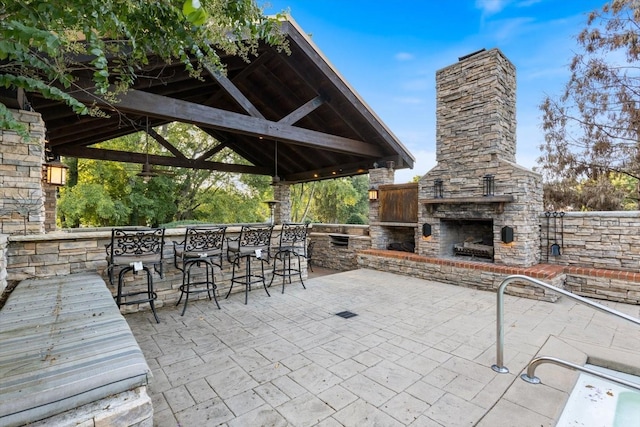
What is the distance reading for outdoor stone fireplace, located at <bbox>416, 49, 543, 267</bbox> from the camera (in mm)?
5168

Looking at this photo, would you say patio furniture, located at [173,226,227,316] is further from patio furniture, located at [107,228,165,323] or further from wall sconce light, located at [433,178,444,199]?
wall sconce light, located at [433,178,444,199]

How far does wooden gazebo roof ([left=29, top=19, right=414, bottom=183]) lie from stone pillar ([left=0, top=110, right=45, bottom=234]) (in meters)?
0.84

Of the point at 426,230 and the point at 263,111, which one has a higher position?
the point at 263,111

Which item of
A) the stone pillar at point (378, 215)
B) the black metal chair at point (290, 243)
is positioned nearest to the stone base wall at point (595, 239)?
the stone pillar at point (378, 215)

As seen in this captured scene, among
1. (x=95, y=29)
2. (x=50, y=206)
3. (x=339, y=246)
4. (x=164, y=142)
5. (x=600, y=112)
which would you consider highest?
(x=600, y=112)

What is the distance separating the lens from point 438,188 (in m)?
6.19

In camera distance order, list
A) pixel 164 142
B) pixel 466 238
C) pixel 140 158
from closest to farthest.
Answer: pixel 466 238 → pixel 164 142 → pixel 140 158

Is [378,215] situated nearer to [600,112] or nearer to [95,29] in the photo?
[600,112]

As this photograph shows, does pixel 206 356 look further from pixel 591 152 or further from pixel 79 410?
pixel 591 152

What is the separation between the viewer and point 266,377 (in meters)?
2.43

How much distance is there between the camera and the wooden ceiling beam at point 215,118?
13.7 feet

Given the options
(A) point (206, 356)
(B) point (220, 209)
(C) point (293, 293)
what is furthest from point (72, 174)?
(A) point (206, 356)

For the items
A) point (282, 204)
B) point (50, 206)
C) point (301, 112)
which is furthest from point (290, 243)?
point (50, 206)

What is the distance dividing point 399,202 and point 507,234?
2.43 m
